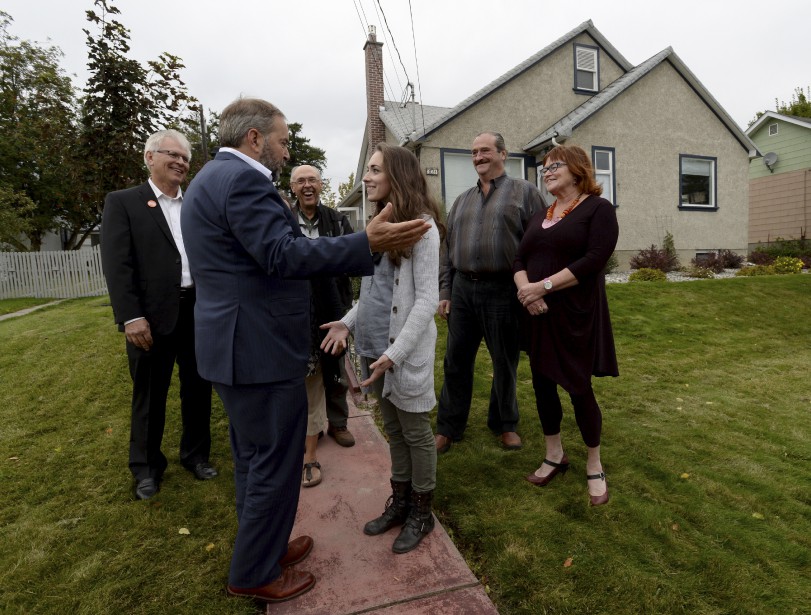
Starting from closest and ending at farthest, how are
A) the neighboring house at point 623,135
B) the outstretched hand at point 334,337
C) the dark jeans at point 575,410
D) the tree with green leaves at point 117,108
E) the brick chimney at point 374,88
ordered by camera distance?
the outstretched hand at point 334,337 < the dark jeans at point 575,410 < the tree with green leaves at point 117,108 < the neighboring house at point 623,135 < the brick chimney at point 374,88

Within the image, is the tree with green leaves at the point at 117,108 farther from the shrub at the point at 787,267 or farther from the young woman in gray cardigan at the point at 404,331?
the shrub at the point at 787,267

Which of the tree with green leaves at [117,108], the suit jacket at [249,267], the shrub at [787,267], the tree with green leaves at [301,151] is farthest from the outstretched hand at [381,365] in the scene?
the tree with green leaves at [301,151]

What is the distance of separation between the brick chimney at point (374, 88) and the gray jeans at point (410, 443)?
1371cm

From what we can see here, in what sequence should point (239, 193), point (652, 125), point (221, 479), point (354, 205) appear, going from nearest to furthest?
point (239, 193) < point (221, 479) < point (652, 125) < point (354, 205)

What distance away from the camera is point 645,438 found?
11.7 feet

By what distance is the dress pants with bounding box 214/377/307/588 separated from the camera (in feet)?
6.09

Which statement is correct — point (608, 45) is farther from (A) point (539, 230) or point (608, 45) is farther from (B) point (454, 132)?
(A) point (539, 230)

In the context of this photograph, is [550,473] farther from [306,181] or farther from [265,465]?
[306,181]

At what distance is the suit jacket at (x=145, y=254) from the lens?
281 centimetres

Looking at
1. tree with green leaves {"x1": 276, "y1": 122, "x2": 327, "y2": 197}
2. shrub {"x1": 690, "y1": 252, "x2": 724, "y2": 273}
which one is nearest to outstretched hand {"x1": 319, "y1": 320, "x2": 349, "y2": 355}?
shrub {"x1": 690, "y1": 252, "x2": 724, "y2": 273}

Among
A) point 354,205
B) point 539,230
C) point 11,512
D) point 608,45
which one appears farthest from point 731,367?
point 354,205

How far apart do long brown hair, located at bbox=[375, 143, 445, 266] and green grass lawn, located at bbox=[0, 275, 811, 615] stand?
1.59 metres

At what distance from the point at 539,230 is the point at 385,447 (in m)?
1.92

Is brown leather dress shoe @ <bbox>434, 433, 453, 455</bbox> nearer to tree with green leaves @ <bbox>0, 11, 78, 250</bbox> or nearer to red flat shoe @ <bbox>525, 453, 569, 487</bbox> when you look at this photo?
red flat shoe @ <bbox>525, 453, 569, 487</bbox>
